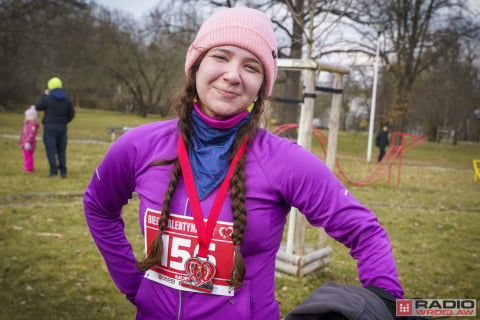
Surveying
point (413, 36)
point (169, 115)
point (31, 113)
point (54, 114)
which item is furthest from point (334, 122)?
point (413, 36)

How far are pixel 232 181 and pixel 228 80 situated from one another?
38 centimetres

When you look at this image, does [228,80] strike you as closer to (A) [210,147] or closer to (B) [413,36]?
(A) [210,147]

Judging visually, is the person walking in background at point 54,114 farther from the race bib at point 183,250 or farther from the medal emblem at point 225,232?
the medal emblem at point 225,232

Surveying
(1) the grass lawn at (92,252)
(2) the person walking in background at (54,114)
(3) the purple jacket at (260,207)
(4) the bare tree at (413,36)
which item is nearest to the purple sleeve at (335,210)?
(3) the purple jacket at (260,207)

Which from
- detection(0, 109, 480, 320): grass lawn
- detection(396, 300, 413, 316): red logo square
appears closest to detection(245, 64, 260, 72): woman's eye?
detection(396, 300, 413, 316): red logo square

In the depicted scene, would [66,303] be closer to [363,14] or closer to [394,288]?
[394,288]

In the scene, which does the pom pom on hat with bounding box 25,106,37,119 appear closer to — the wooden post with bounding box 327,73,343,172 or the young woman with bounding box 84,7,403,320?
the wooden post with bounding box 327,73,343,172

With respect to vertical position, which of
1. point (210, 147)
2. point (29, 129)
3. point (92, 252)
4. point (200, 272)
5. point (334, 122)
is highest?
point (334, 122)

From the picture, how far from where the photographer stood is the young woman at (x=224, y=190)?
1.51 metres

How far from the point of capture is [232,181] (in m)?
1.52

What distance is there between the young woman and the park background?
1.24 feet

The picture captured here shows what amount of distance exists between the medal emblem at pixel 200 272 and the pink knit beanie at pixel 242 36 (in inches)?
29.7

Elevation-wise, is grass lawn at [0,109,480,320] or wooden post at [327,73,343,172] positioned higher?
wooden post at [327,73,343,172]

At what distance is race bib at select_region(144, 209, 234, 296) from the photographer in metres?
1.52
